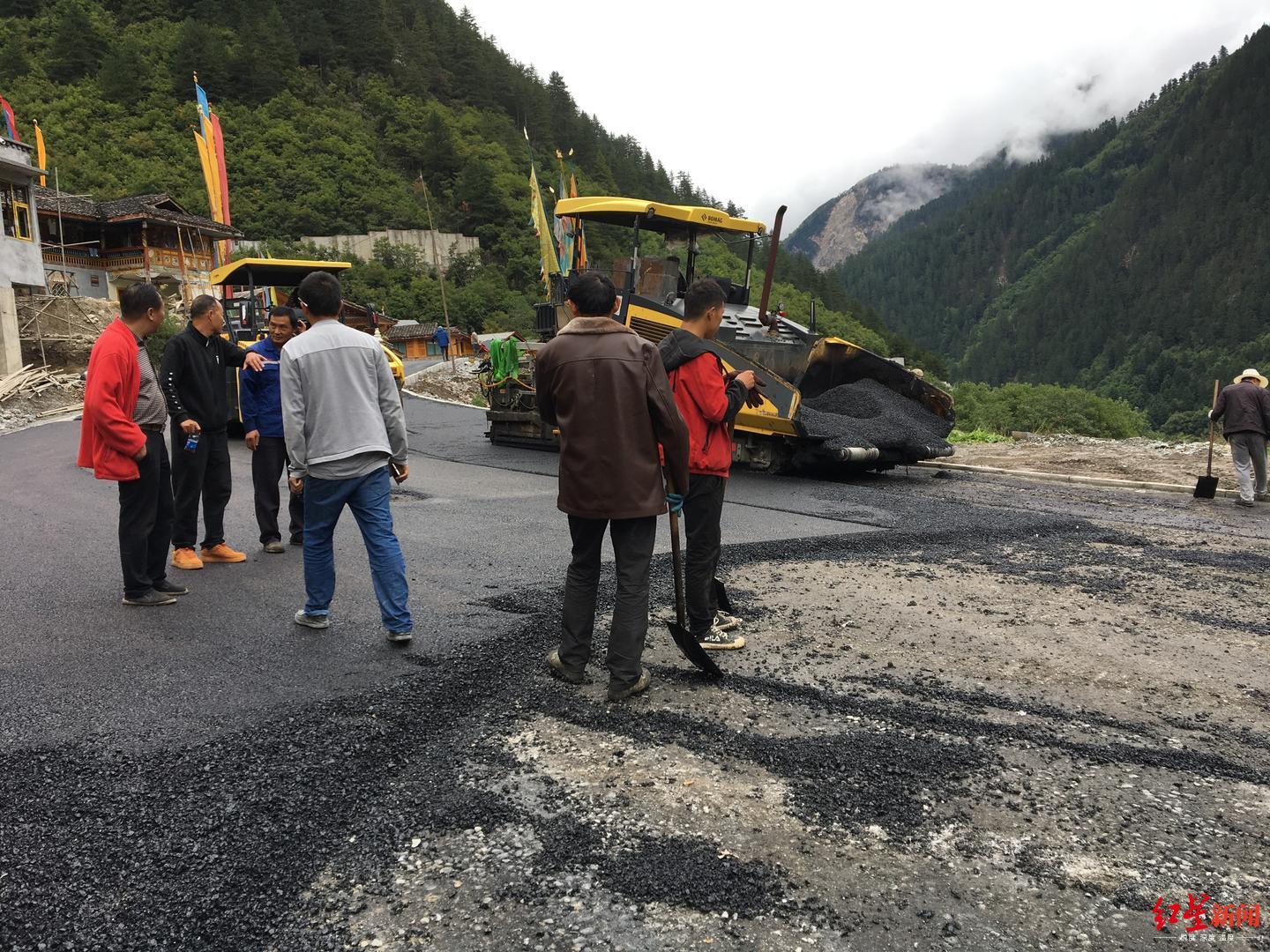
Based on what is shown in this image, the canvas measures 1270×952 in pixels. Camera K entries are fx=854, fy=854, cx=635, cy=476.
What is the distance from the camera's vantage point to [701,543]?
Result: 4.14 meters

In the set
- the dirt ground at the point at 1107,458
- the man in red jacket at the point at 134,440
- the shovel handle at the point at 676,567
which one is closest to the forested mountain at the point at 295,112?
the dirt ground at the point at 1107,458

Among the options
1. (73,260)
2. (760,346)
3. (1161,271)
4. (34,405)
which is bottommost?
(34,405)

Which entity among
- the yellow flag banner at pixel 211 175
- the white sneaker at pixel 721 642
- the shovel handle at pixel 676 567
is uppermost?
the yellow flag banner at pixel 211 175

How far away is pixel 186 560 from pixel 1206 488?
987cm

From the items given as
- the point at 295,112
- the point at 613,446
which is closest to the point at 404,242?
the point at 295,112

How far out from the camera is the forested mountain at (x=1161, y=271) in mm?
86625

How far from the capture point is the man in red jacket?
179 inches

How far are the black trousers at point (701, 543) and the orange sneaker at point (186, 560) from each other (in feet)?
11.2

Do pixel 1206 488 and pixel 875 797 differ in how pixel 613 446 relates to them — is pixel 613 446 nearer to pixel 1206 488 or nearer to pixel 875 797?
pixel 875 797

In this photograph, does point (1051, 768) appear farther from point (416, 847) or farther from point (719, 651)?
point (416, 847)

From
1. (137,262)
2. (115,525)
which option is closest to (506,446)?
(115,525)

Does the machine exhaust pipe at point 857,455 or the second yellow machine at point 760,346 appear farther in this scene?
the second yellow machine at point 760,346

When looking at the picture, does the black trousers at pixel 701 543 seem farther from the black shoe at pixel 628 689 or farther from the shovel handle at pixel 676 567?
the black shoe at pixel 628 689

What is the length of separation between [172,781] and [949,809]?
2.52 metres
